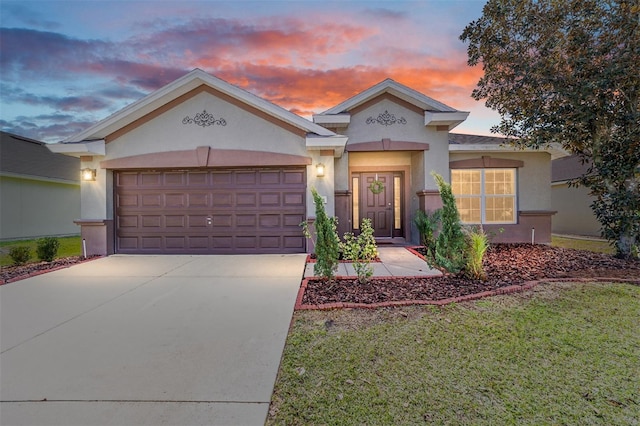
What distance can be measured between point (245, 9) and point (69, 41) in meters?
6.12

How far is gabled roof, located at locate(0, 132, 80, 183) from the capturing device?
13.6 m

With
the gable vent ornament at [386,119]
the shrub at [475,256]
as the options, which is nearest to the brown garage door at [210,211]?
the gable vent ornament at [386,119]

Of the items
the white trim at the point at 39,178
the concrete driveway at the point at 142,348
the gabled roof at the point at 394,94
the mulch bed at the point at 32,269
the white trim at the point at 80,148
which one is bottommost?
the concrete driveway at the point at 142,348

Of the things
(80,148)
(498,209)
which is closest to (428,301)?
(498,209)

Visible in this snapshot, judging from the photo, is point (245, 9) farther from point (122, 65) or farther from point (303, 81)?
point (122, 65)

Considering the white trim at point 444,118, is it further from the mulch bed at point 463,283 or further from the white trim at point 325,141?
the mulch bed at point 463,283

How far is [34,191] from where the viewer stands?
14.6 meters

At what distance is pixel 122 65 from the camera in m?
10.5

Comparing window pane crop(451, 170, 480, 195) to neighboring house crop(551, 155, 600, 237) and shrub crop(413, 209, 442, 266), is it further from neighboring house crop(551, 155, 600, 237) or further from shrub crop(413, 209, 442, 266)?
neighboring house crop(551, 155, 600, 237)

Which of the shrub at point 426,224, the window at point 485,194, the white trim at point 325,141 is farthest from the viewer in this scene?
the window at point 485,194

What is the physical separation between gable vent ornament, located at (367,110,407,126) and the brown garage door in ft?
9.74

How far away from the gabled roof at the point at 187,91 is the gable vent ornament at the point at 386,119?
219 cm

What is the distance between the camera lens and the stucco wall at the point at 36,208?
13414 mm

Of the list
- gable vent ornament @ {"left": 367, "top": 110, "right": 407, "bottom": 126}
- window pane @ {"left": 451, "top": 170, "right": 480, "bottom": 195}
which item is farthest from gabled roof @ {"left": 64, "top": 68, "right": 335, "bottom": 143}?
window pane @ {"left": 451, "top": 170, "right": 480, "bottom": 195}
